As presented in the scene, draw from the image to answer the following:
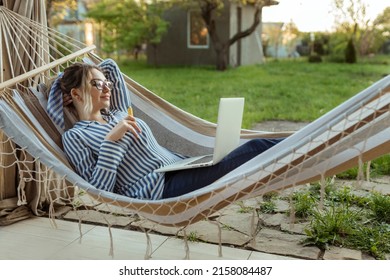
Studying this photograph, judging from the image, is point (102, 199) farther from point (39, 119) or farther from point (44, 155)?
point (39, 119)

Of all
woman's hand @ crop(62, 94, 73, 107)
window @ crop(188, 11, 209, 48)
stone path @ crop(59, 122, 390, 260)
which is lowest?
stone path @ crop(59, 122, 390, 260)

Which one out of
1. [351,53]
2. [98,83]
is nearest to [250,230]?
[98,83]

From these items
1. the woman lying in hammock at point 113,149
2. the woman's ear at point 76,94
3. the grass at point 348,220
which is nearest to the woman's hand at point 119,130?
the woman lying in hammock at point 113,149

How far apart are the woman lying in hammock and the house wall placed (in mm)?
9040

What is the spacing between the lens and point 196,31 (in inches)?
445

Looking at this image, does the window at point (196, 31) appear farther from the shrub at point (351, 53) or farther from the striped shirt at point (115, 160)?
the striped shirt at point (115, 160)

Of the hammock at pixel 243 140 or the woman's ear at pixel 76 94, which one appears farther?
the woman's ear at pixel 76 94

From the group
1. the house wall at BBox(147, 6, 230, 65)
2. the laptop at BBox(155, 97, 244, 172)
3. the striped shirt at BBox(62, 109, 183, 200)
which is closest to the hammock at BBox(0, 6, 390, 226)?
the striped shirt at BBox(62, 109, 183, 200)

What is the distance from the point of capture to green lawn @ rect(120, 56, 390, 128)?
5.15 metres

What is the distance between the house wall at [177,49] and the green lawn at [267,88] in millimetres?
1556

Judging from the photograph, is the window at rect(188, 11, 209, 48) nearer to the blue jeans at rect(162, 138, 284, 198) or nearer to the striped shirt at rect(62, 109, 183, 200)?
the striped shirt at rect(62, 109, 183, 200)

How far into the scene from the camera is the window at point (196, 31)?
11188mm

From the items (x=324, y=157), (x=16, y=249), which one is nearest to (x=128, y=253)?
(x=16, y=249)
